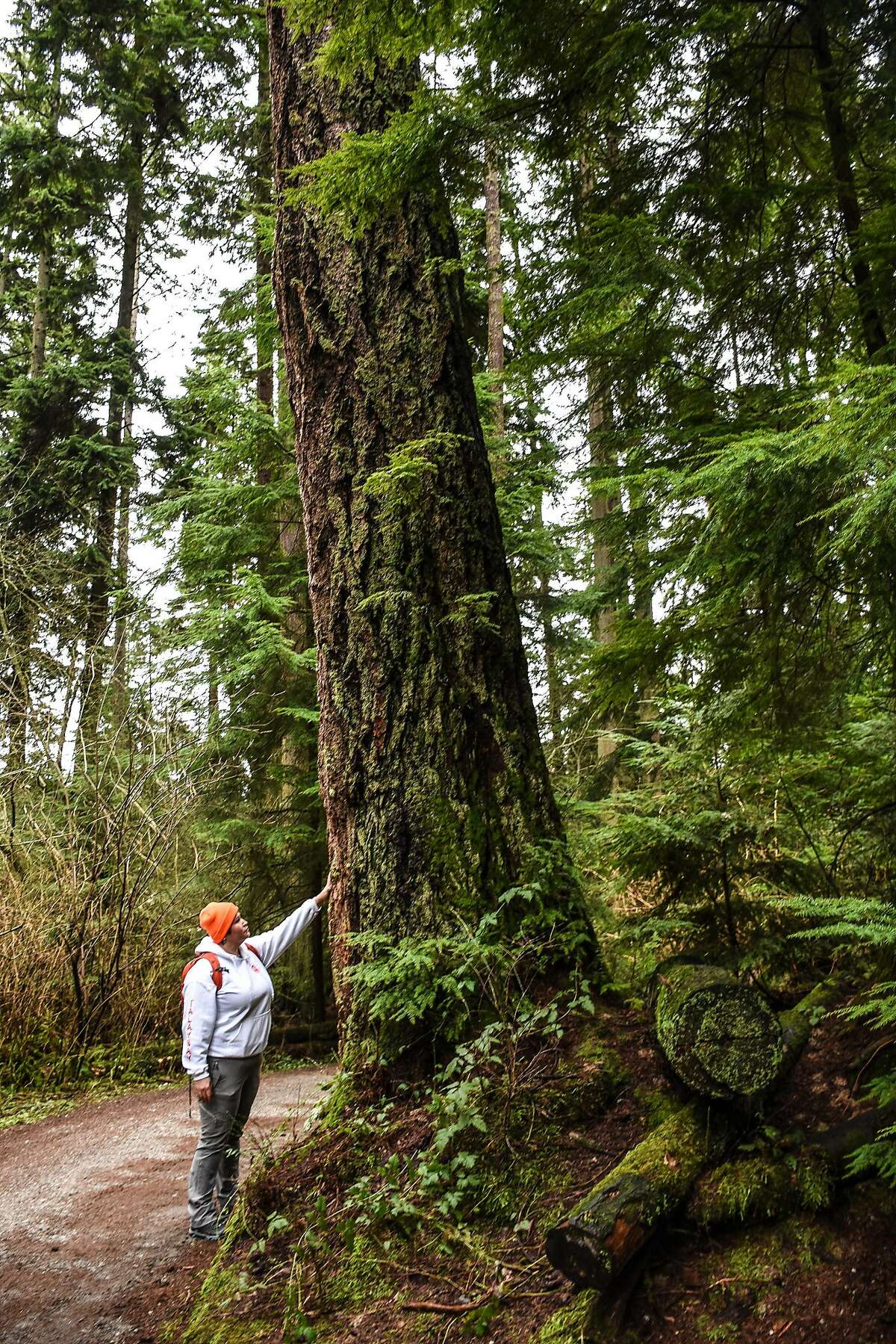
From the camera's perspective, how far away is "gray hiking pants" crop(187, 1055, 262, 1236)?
4.55 metres

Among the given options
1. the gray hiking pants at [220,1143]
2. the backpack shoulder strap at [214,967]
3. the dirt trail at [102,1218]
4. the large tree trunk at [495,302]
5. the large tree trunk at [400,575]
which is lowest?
the dirt trail at [102,1218]

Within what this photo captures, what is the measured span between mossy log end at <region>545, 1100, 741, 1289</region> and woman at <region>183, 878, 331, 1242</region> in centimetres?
211

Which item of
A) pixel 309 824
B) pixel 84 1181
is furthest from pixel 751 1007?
pixel 309 824

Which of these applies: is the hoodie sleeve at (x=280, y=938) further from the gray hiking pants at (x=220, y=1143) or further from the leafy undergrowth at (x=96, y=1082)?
the leafy undergrowth at (x=96, y=1082)

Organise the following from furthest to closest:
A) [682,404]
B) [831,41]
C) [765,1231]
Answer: [682,404], [831,41], [765,1231]

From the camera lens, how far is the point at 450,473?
436cm

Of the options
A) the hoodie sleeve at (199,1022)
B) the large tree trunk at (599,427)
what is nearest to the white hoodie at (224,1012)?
the hoodie sleeve at (199,1022)

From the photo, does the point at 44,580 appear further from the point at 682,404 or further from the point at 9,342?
the point at 682,404

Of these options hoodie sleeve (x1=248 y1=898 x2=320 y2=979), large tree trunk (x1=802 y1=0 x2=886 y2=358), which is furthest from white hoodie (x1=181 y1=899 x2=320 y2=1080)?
large tree trunk (x1=802 y1=0 x2=886 y2=358)

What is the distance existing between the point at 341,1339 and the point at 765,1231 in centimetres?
144

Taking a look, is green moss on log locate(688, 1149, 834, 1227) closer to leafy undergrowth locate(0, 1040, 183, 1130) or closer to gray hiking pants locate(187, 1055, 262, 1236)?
gray hiking pants locate(187, 1055, 262, 1236)

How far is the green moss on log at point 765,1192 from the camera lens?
2.75 metres

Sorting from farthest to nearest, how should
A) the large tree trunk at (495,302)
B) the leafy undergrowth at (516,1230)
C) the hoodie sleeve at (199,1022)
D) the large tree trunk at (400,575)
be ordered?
the large tree trunk at (495,302), the hoodie sleeve at (199,1022), the large tree trunk at (400,575), the leafy undergrowth at (516,1230)

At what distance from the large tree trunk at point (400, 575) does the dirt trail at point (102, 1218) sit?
1156 millimetres
